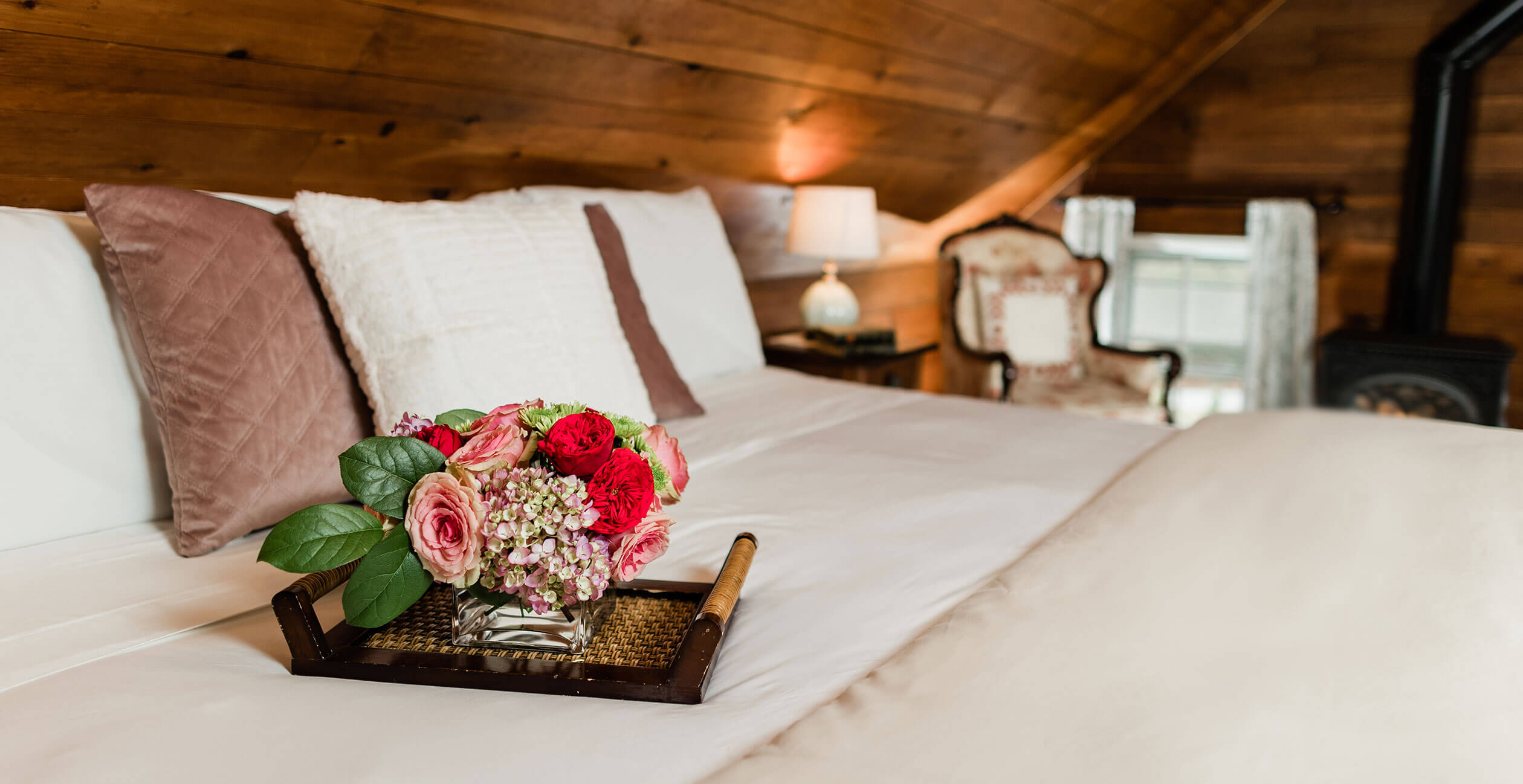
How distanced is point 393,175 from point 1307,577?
192 cm

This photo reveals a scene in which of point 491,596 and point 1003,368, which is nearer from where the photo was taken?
point 491,596

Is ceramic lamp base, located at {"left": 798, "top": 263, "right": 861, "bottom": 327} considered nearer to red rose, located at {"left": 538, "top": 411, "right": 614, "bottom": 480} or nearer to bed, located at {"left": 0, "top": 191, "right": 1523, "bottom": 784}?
bed, located at {"left": 0, "top": 191, "right": 1523, "bottom": 784}

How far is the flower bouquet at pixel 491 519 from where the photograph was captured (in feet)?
2.74

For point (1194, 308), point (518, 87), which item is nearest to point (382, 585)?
point (518, 87)

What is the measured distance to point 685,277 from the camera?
2.39m

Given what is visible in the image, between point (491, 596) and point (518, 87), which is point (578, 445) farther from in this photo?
point (518, 87)

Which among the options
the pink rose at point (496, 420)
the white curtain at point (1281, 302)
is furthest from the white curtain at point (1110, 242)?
the pink rose at point (496, 420)

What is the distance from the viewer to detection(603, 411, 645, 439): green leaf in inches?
36.3

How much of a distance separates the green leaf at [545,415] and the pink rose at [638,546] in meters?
0.11

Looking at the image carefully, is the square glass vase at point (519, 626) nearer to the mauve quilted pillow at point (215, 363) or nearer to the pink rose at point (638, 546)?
the pink rose at point (638, 546)

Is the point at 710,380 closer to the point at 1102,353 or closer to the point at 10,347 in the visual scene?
the point at 10,347

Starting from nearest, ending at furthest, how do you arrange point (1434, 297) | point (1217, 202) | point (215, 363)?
→ point (215, 363) < point (1434, 297) < point (1217, 202)

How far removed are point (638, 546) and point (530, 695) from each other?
159mm

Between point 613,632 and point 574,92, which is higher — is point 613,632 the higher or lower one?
the lower one
